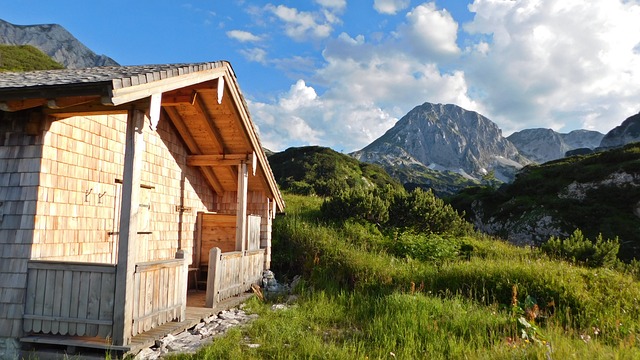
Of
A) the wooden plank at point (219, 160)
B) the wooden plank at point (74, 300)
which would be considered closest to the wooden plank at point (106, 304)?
the wooden plank at point (74, 300)

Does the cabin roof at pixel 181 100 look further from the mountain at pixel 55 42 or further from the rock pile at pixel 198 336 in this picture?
the mountain at pixel 55 42

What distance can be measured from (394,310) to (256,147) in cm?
521

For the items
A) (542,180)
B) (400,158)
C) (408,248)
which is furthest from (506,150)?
(408,248)

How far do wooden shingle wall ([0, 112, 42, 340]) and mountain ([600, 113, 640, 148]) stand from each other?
103m

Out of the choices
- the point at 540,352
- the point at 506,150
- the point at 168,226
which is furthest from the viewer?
the point at 506,150

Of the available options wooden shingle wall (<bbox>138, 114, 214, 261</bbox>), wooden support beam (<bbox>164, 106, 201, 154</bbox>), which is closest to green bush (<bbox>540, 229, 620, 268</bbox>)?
wooden shingle wall (<bbox>138, 114, 214, 261</bbox>)

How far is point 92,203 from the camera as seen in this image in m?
7.42

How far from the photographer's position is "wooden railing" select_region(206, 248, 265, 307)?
850 centimetres

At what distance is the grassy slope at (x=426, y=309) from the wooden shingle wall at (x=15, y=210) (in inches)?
105

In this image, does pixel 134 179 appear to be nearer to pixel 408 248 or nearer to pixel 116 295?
pixel 116 295

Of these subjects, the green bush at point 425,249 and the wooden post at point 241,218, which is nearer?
the wooden post at point 241,218

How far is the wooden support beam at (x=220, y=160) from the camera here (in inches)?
416

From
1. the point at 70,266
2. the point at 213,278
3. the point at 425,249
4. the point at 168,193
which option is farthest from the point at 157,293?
the point at 425,249

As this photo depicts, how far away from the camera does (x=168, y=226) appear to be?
10078 millimetres
